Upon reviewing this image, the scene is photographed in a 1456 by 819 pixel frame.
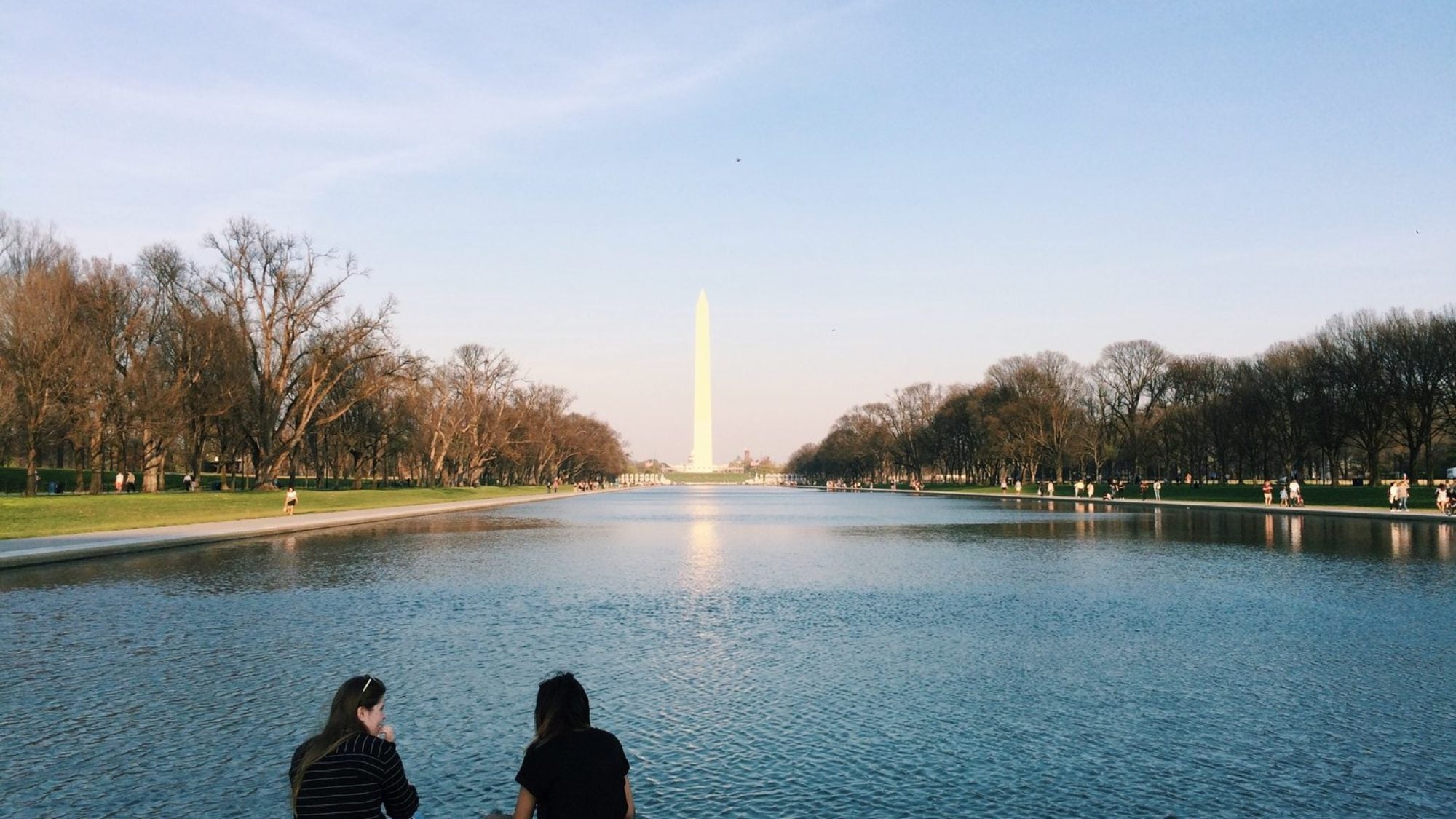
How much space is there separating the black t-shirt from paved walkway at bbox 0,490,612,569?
2456 cm

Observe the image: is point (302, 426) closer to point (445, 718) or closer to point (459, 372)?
point (459, 372)

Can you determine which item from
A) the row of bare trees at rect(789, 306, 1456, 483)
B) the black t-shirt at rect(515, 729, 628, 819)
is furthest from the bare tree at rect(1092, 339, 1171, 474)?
the black t-shirt at rect(515, 729, 628, 819)

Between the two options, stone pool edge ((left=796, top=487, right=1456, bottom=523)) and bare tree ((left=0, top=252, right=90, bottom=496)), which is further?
bare tree ((left=0, top=252, right=90, bottom=496))

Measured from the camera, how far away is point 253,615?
53.5 ft

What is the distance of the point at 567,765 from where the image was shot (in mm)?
4832

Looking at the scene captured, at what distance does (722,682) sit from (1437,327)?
6803 centimetres

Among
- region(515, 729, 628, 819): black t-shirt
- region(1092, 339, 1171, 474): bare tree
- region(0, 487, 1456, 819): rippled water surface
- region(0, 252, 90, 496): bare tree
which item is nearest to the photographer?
region(515, 729, 628, 819): black t-shirt

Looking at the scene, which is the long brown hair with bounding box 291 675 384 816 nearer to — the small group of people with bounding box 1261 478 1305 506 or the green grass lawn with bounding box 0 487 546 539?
the green grass lawn with bounding box 0 487 546 539

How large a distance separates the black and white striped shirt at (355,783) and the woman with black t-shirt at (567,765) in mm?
664

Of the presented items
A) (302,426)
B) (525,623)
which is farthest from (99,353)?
(525,623)

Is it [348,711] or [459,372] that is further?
[459,372]

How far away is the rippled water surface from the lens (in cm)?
770

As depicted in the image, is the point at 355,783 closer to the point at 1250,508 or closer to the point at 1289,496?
the point at 1250,508

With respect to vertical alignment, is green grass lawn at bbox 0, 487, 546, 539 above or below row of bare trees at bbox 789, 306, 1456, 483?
below
